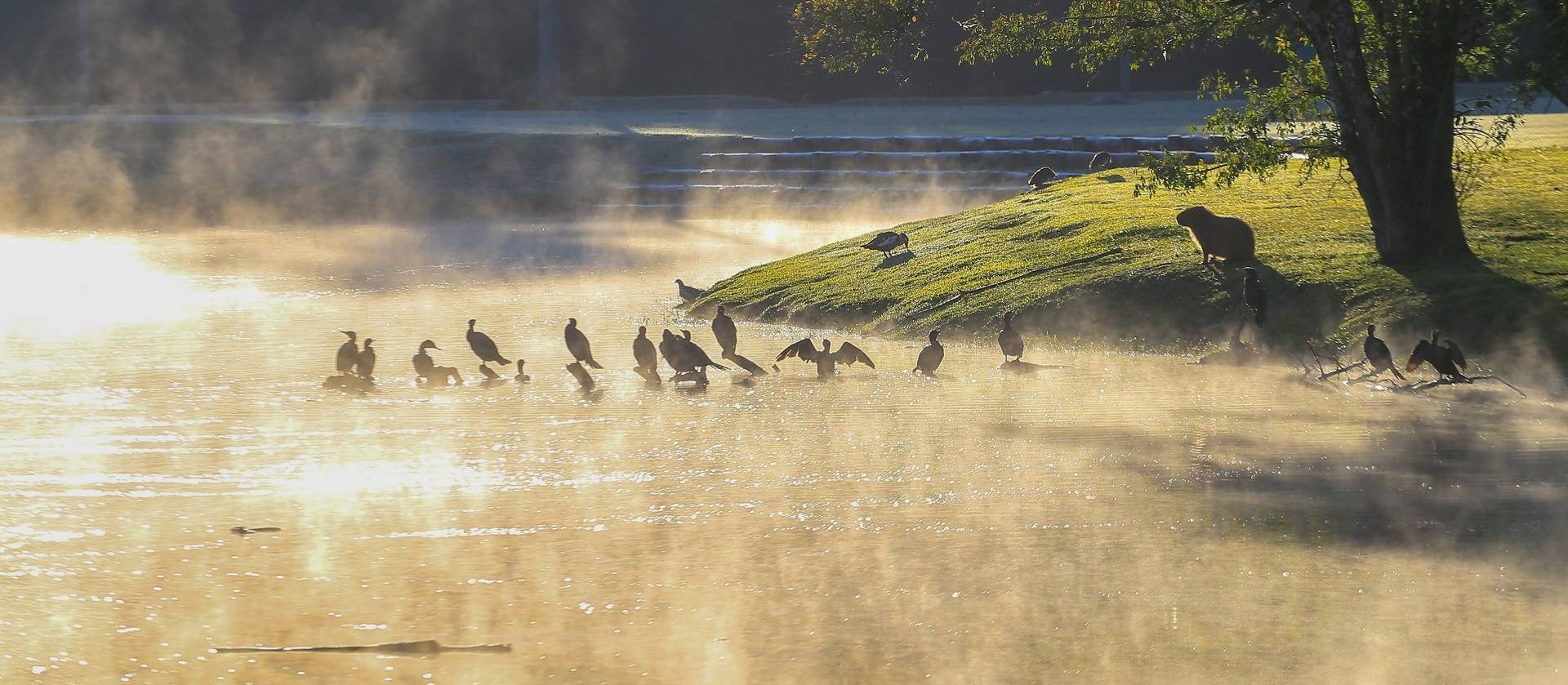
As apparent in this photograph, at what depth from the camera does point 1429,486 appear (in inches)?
362

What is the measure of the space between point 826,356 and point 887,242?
6.65 meters

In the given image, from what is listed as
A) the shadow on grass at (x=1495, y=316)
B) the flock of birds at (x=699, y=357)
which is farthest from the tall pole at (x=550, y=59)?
the shadow on grass at (x=1495, y=316)

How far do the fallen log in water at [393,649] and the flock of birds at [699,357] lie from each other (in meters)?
6.33

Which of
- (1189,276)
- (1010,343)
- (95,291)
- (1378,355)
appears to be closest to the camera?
(1378,355)

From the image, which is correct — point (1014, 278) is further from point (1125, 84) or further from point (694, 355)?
point (1125, 84)

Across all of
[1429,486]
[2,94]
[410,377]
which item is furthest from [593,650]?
[2,94]

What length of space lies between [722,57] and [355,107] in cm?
999

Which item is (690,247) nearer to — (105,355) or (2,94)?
(105,355)

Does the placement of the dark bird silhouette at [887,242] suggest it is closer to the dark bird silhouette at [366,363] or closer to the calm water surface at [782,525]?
the calm water surface at [782,525]

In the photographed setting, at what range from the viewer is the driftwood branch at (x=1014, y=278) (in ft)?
56.1

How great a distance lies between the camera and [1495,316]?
13.3m

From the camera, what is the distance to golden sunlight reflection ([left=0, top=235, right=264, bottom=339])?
1822 centimetres

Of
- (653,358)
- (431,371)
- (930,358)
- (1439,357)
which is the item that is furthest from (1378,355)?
(431,371)

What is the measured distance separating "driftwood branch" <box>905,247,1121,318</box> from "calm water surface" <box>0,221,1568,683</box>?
6.03ft
